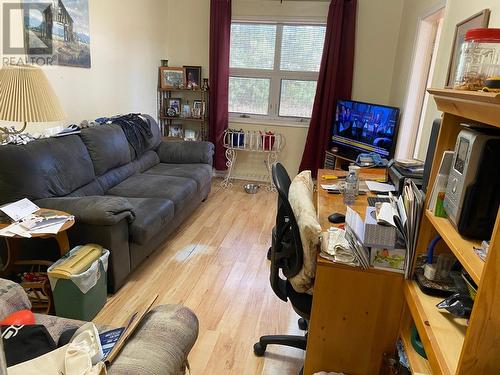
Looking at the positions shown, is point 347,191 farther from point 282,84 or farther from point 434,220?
point 282,84

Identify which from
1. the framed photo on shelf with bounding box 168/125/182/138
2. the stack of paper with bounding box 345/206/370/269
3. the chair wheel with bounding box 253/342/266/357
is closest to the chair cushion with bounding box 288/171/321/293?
the stack of paper with bounding box 345/206/370/269

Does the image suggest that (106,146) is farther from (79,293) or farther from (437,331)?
(437,331)

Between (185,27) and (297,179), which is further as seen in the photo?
(185,27)

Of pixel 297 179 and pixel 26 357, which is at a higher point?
pixel 297 179

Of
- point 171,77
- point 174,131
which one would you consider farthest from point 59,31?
point 174,131

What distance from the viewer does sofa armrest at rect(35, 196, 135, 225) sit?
2.16 metres

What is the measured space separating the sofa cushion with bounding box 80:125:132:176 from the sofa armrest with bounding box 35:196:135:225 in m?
0.68

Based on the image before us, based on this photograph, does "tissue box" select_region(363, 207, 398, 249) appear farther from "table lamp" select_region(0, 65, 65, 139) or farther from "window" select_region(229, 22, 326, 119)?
"window" select_region(229, 22, 326, 119)

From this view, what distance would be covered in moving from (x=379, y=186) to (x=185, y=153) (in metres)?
2.36

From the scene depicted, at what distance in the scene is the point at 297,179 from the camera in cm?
191

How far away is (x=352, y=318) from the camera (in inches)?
56.6

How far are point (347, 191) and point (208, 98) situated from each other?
3.10 m

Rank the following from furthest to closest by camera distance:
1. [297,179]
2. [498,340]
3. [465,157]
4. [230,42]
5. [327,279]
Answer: [230,42]
[297,179]
[327,279]
[465,157]
[498,340]

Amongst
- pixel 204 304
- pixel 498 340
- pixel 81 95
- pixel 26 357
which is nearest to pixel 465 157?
pixel 498 340
